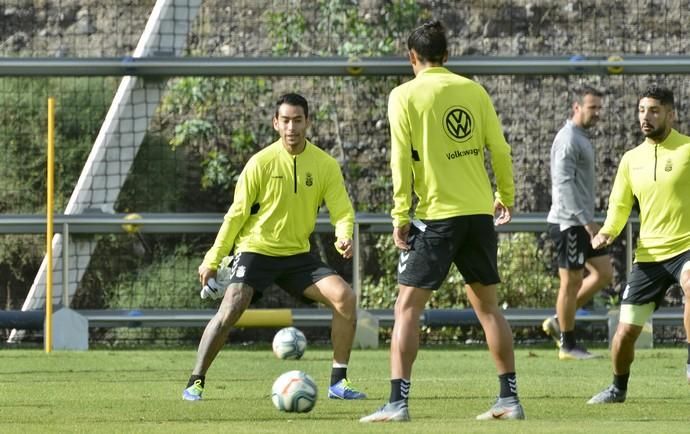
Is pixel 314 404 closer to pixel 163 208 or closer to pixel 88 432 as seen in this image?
pixel 88 432

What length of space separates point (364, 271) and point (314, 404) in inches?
345

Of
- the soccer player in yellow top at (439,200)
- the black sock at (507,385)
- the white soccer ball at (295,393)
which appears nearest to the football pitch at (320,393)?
the white soccer ball at (295,393)

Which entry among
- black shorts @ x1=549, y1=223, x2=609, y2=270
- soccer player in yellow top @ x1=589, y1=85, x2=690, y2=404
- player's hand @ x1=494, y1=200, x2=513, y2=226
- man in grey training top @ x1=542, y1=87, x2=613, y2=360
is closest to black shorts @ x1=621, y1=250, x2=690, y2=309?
soccer player in yellow top @ x1=589, y1=85, x2=690, y2=404

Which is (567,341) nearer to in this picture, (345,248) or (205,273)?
(345,248)

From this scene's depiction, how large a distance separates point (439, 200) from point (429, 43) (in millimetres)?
834

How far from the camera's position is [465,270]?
8.82m

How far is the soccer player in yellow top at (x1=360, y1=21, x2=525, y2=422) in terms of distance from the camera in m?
8.61

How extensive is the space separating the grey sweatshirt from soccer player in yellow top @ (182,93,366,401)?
12.5ft

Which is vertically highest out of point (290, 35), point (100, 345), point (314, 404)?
point (290, 35)

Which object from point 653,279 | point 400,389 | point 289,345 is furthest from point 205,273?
point 289,345

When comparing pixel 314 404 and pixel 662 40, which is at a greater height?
pixel 662 40

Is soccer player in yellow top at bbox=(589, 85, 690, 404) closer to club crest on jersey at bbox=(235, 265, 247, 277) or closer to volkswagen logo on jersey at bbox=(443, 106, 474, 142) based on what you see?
volkswagen logo on jersey at bbox=(443, 106, 474, 142)

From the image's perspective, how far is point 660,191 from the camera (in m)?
10.3

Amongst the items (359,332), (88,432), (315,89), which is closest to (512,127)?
(315,89)
